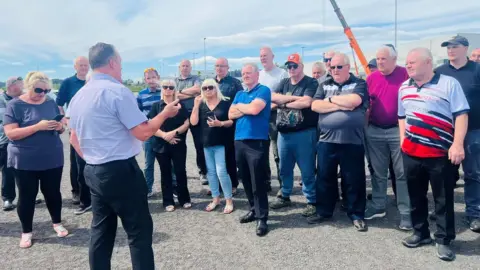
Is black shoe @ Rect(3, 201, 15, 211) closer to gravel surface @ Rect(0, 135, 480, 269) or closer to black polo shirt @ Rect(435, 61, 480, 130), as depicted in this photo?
gravel surface @ Rect(0, 135, 480, 269)

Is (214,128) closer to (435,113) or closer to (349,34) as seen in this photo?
(435,113)

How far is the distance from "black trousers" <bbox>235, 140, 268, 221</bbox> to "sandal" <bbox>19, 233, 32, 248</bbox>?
2663 millimetres

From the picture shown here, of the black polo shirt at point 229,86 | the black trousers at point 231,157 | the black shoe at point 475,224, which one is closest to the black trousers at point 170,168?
the black trousers at point 231,157

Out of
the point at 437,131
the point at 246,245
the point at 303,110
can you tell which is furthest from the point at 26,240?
the point at 437,131

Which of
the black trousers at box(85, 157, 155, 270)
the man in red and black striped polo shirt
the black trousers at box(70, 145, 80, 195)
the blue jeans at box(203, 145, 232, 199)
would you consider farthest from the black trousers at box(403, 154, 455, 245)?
the black trousers at box(70, 145, 80, 195)

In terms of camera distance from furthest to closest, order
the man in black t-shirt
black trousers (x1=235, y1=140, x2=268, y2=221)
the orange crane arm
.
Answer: the orange crane arm → the man in black t-shirt → black trousers (x1=235, y1=140, x2=268, y2=221)

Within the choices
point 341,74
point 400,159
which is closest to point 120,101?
point 341,74

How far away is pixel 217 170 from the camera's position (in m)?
4.81

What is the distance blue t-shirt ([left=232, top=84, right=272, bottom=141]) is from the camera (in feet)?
13.7

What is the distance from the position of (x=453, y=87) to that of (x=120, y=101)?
3.11 metres

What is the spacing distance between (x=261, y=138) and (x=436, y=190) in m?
1.98

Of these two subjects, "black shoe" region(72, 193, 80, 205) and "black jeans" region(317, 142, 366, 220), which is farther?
"black shoe" region(72, 193, 80, 205)

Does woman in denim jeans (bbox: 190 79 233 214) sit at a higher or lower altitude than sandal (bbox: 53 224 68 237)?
higher

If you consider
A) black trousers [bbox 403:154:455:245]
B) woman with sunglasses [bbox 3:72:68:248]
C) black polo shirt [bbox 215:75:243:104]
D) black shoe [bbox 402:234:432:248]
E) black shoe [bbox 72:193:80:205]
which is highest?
black polo shirt [bbox 215:75:243:104]
